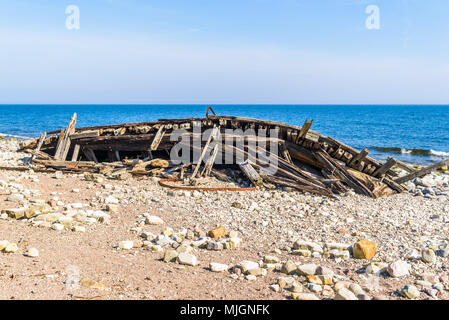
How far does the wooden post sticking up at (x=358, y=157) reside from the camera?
1143 cm

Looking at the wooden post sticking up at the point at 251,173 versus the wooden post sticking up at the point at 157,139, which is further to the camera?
the wooden post sticking up at the point at 157,139

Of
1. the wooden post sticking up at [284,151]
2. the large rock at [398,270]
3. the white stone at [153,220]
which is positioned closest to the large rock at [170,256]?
the white stone at [153,220]

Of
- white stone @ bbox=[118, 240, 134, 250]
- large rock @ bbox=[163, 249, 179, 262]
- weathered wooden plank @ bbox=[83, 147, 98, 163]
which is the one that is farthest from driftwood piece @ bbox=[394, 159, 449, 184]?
weathered wooden plank @ bbox=[83, 147, 98, 163]

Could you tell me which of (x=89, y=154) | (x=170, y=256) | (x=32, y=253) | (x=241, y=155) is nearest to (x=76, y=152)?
(x=89, y=154)

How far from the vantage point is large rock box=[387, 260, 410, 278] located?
5430 millimetres

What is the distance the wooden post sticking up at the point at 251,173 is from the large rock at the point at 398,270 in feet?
20.0

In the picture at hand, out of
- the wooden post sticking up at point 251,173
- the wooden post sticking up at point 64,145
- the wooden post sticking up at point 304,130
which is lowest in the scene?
the wooden post sticking up at point 251,173

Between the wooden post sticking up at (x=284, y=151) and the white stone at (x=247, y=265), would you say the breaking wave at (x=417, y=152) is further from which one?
the white stone at (x=247, y=265)

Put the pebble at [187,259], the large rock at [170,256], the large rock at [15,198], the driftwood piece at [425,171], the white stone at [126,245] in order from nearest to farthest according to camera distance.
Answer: the pebble at [187,259], the large rock at [170,256], the white stone at [126,245], the large rock at [15,198], the driftwood piece at [425,171]

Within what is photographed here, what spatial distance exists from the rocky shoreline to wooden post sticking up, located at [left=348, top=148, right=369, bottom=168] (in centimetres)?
153

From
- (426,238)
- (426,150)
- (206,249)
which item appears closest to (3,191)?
(206,249)

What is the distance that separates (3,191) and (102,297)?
21.5ft

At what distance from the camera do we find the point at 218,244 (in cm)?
640
